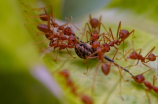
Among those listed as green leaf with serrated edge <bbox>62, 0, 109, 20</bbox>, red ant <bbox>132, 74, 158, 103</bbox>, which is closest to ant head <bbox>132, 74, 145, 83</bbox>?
red ant <bbox>132, 74, 158, 103</bbox>

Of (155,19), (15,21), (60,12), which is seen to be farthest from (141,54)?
(60,12)

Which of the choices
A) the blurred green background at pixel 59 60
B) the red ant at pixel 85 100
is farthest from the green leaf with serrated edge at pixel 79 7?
the red ant at pixel 85 100

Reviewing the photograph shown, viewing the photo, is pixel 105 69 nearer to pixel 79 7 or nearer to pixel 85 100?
pixel 85 100

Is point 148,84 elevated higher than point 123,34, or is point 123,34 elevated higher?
point 123,34

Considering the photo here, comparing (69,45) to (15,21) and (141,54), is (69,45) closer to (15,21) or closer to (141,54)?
(141,54)

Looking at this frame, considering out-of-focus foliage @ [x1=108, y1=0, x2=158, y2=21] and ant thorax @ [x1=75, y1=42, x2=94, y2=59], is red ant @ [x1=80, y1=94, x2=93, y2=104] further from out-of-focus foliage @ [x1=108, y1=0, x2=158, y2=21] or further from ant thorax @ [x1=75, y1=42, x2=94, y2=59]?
out-of-focus foliage @ [x1=108, y1=0, x2=158, y2=21]

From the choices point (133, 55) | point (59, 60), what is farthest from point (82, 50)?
point (133, 55)

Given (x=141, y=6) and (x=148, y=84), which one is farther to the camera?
(x=141, y=6)

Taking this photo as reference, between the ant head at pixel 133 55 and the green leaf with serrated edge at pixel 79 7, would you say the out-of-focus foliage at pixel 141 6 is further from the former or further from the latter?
the ant head at pixel 133 55
